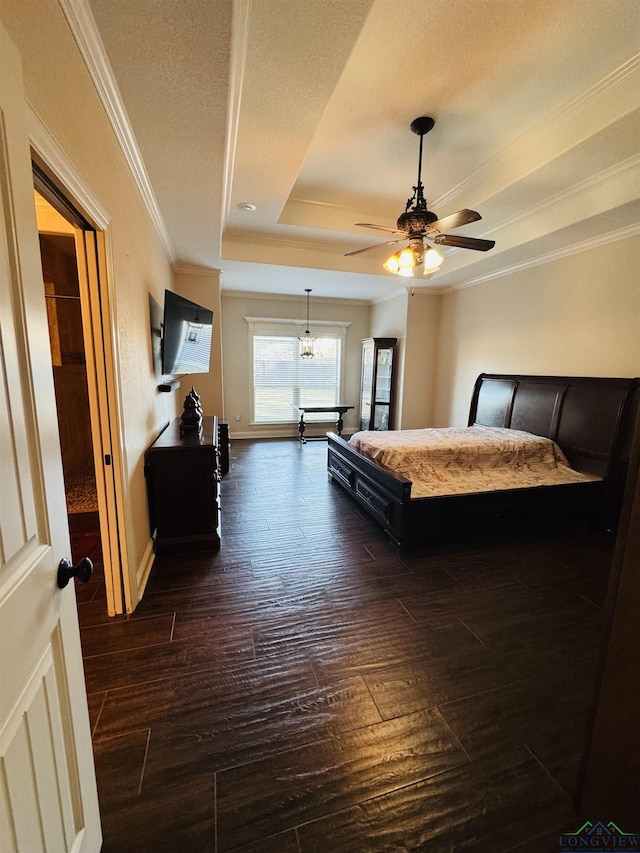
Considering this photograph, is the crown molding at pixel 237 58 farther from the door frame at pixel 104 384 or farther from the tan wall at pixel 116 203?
the door frame at pixel 104 384

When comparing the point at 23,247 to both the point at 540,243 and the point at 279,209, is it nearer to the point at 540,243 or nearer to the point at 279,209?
the point at 279,209

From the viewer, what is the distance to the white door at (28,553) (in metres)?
0.64

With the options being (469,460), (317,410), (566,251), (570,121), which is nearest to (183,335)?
(469,460)

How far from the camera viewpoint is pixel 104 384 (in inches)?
72.1

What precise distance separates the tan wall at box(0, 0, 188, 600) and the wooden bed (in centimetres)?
186

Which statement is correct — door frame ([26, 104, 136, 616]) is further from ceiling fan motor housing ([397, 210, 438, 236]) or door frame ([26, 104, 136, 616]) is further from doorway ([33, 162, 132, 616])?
ceiling fan motor housing ([397, 210, 438, 236])

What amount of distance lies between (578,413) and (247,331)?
17.2ft

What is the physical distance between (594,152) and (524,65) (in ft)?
2.69

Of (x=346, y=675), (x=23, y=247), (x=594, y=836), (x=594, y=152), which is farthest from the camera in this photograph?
(x=594, y=152)

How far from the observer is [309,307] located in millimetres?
6734

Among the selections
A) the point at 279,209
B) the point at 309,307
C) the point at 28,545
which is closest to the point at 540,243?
the point at 279,209

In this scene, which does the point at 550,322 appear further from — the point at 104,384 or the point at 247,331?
the point at 247,331

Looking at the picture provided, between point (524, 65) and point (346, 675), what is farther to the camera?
point (524, 65)

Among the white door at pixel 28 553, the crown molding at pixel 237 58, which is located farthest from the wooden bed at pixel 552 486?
the crown molding at pixel 237 58
